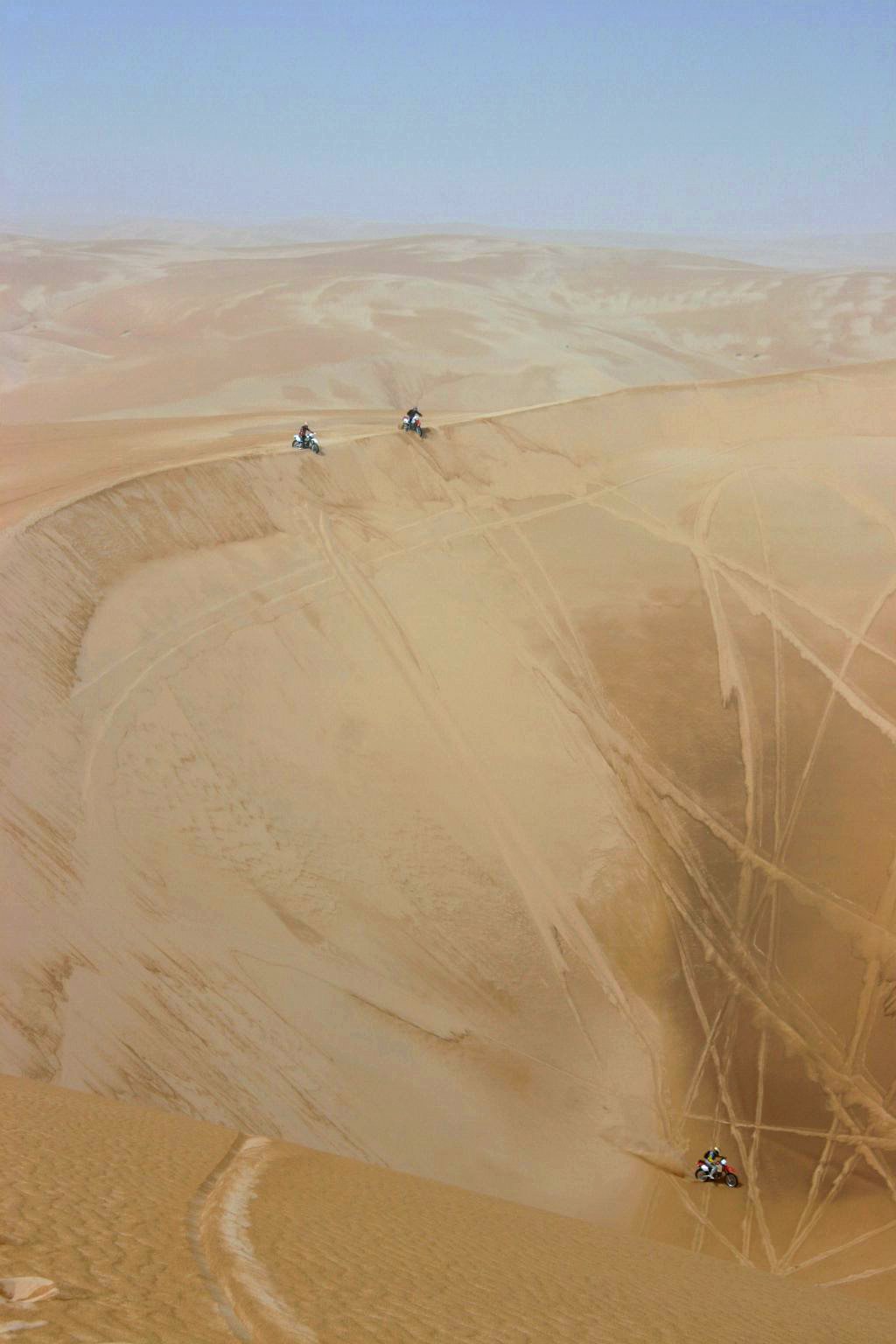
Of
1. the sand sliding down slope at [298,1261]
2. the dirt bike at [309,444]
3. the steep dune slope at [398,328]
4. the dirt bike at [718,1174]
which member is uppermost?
the steep dune slope at [398,328]

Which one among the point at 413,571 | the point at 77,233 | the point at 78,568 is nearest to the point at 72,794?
the point at 78,568

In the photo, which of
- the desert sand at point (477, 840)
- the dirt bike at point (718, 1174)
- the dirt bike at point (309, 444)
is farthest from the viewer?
the dirt bike at point (309, 444)

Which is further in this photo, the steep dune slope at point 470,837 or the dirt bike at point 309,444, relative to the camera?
the dirt bike at point 309,444

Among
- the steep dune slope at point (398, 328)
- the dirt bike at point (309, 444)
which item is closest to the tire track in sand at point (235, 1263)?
the dirt bike at point (309, 444)

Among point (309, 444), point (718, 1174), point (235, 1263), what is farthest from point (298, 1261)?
point (309, 444)

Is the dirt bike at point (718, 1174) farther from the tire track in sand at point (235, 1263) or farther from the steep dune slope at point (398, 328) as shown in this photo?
the steep dune slope at point (398, 328)

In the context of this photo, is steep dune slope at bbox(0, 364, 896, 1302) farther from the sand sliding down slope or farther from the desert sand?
the sand sliding down slope

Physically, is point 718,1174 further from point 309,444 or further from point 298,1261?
point 309,444
